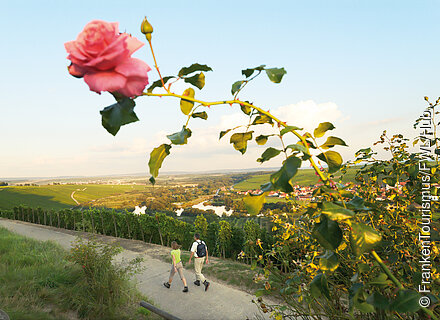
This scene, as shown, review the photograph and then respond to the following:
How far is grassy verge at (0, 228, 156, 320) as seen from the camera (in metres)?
3.91

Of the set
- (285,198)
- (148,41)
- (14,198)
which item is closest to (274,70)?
(148,41)

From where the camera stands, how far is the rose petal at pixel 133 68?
0.51 meters

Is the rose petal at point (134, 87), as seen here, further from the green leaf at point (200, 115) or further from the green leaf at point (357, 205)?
the green leaf at point (357, 205)

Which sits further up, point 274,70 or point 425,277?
point 274,70

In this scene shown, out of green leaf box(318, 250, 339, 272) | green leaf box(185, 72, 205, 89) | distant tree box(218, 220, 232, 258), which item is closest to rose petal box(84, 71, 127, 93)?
green leaf box(185, 72, 205, 89)

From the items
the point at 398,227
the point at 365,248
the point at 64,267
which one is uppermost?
the point at 365,248

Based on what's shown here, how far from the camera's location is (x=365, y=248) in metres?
0.63

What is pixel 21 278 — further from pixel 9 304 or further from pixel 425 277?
pixel 425 277

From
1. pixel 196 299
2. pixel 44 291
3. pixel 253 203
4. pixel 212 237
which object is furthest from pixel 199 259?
pixel 253 203

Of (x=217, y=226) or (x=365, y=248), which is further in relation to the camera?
(x=217, y=226)

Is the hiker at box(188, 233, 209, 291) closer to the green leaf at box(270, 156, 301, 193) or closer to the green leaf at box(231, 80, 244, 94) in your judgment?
the green leaf at box(231, 80, 244, 94)

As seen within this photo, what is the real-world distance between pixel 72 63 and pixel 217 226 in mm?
10644

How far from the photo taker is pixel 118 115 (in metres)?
0.52

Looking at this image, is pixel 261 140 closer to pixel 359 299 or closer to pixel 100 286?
pixel 359 299
